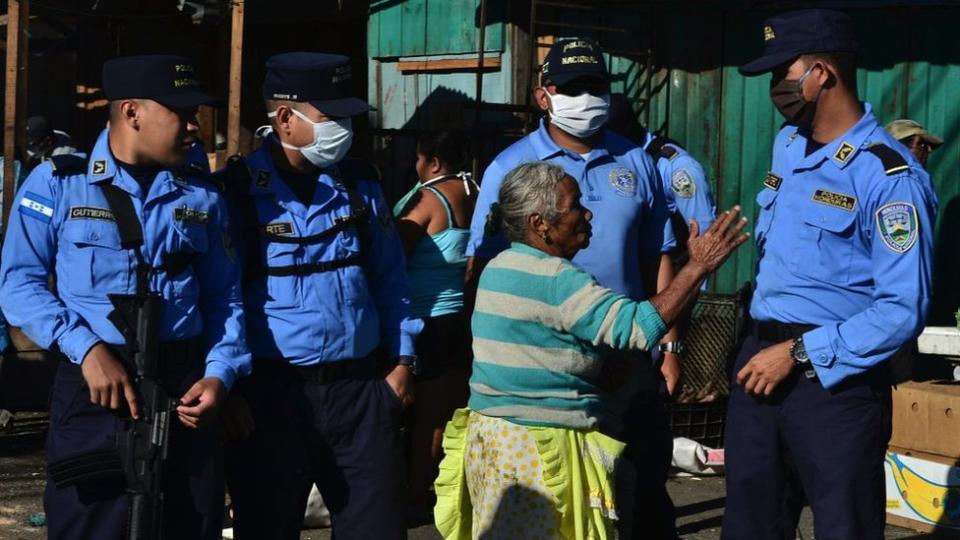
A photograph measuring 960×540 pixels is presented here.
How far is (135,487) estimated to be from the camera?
457cm

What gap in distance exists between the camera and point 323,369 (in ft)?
17.1

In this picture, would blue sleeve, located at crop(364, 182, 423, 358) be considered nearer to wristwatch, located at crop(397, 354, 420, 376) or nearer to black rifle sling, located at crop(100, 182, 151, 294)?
wristwatch, located at crop(397, 354, 420, 376)

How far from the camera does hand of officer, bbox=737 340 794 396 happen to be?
4.91 m

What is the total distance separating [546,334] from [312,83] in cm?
132

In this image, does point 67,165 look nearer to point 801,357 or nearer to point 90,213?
point 90,213

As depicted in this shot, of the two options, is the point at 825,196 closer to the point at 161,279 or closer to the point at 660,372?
the point at 660,372

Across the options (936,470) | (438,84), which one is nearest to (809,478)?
(936,470)

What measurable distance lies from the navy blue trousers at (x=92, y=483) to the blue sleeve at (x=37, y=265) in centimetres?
15

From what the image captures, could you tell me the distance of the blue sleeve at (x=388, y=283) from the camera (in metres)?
5.51

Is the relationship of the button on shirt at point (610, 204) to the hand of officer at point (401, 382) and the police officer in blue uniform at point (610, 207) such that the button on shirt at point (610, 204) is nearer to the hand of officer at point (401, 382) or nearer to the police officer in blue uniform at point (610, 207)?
the police officer in blue uniform at point (610, 207)

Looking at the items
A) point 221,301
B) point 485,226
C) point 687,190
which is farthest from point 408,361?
point 687,190

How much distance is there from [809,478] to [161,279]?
2.23 m

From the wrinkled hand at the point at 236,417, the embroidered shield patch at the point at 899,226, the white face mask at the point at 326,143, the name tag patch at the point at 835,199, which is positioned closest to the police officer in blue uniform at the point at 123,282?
the wrinkled hand at the point at 236,417

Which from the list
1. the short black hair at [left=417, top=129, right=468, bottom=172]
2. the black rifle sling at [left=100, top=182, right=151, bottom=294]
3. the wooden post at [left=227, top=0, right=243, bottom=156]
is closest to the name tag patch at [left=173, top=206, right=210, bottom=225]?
the black rifle sling at [left=100, top=182, right=151, bottom=294]
